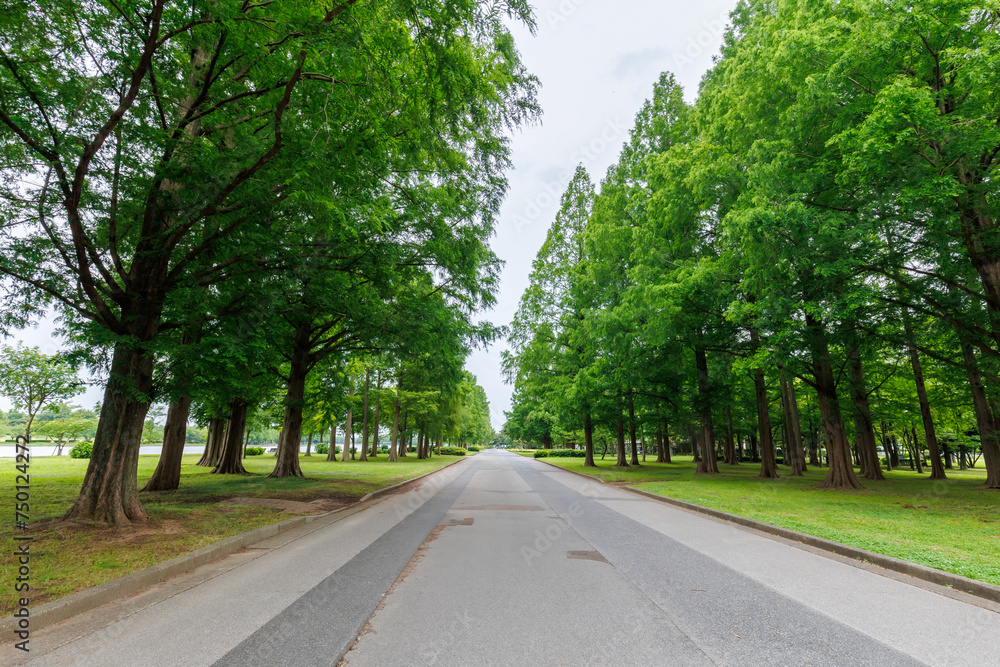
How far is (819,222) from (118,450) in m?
15.9

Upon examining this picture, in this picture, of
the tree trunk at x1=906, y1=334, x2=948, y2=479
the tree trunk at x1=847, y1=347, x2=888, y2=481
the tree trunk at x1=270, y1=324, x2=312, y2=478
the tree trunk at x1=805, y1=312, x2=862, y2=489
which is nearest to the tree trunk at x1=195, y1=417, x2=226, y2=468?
the tree trunk at x1=270, y1=324, x2=312, y2=478

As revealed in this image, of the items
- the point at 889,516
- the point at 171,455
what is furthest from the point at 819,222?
the point at 171,455

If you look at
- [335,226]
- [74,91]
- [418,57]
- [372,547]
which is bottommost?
[372,547]

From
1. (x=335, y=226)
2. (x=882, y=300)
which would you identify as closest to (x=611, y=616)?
(x=335, y=226)

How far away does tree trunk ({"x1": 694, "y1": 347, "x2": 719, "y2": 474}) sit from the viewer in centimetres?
2053

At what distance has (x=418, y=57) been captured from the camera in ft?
24.1

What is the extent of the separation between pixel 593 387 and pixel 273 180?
18.3m

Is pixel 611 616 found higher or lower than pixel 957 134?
lower

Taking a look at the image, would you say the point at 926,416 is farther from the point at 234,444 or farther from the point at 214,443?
the point at 214,443

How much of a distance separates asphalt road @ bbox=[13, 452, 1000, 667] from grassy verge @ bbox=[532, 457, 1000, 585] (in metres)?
1.03

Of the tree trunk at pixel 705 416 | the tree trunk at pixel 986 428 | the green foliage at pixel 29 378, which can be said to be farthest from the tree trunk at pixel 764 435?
the green foliage at pixel 29 378

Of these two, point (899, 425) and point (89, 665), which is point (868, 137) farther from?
point (899, 425)

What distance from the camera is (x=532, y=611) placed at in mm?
4148

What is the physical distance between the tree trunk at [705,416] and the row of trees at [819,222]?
0.33 ft
